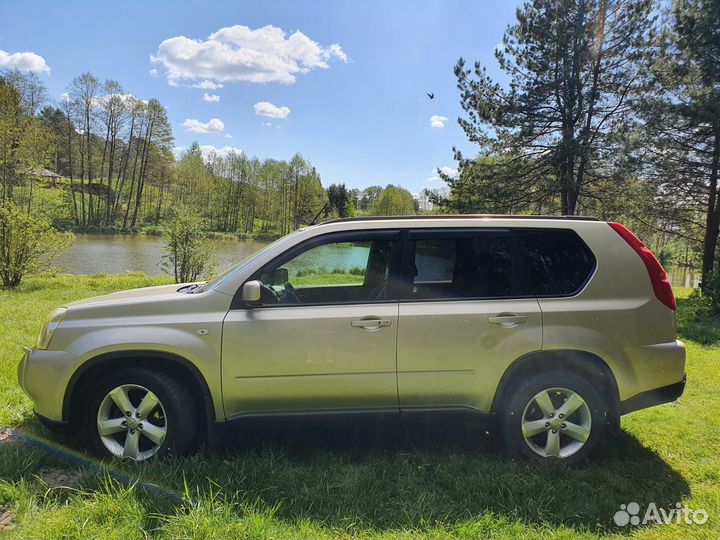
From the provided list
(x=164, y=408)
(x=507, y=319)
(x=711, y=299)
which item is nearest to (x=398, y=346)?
(x=507, y=319)

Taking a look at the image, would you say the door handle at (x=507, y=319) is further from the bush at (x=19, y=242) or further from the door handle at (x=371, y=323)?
the bush at (x=19, y=242)

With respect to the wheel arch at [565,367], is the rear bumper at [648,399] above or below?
below

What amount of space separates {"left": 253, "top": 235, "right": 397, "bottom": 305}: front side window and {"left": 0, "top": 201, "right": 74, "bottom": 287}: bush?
1297 cm

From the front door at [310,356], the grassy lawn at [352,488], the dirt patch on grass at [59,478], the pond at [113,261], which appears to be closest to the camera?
the grassy lawn at [352,488]

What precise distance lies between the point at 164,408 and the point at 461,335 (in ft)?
6.74

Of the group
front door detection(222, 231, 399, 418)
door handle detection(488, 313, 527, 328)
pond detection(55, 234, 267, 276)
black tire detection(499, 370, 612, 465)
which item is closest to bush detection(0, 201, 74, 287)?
pond detection(55, 234, 267, 276)

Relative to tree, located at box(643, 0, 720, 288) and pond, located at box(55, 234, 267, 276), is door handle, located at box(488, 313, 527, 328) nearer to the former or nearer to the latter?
tree, located at box(643, 0, 720, 288)

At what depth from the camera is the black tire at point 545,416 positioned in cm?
307

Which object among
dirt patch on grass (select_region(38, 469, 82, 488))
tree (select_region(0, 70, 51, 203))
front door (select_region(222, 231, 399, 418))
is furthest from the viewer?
tree (select_region(0, 70, 51, 203))

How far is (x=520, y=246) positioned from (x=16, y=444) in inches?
155

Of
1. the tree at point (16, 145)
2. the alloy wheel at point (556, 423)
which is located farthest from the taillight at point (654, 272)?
the tree at point (16, 145)

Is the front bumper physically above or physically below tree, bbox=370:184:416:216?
below

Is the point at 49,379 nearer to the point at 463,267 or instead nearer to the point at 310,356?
the point at 310,356

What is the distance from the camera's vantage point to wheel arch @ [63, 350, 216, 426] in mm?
2963
